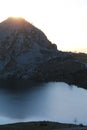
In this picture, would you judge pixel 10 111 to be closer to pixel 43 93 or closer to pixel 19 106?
pixel 19 106

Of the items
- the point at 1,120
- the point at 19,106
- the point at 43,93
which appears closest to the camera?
the point at 1,120

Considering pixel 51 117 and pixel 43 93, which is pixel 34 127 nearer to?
pixel 51 117

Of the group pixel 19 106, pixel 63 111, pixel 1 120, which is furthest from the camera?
pixel 19 106

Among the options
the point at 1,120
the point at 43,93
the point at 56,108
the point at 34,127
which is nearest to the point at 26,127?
the point at 34,127

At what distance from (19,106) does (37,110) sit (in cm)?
1334

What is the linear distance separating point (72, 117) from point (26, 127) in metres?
43.3

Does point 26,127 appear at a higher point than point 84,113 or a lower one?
lower

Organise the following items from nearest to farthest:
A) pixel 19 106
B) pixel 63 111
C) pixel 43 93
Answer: pixel 63 111 < pixel 19 106 < pixel 43 93

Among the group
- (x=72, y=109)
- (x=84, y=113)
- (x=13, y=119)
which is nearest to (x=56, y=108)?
(x=72, y=109)

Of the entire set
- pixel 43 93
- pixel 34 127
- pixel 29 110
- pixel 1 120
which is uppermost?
pixel 43 93

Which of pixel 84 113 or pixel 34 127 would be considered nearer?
pixel 34 127

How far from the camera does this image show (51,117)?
102 m

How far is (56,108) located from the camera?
119250 mm

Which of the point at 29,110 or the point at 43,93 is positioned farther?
the point at 43,93
